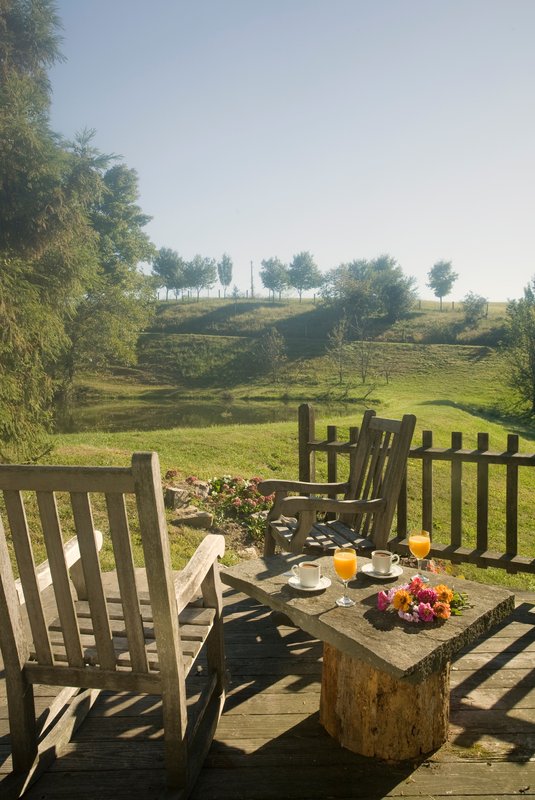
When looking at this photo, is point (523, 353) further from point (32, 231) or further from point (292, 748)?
point (292, 748)

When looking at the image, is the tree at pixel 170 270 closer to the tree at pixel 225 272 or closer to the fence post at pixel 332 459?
the tree at pixel 225 272

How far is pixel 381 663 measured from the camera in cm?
219

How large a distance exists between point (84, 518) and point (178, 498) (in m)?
7.12

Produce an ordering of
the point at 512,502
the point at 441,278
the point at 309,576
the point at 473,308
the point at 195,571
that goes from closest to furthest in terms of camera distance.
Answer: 1. the point at 195,571
2. the point at 309,576
3. the point at 512,502
4. the point at 473,308
5. the point at 441,278

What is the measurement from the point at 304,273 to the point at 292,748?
86390mm

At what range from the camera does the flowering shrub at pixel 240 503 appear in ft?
28.1

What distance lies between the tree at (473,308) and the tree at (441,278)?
23185mm

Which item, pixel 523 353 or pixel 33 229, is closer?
pixel 33 229

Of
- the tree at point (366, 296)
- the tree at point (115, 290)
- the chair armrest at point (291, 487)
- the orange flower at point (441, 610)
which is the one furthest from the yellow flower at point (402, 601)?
the tree at point (366, 296)

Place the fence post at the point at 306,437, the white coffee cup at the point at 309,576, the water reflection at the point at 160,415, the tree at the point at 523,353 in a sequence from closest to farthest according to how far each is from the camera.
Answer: the white coffee cup at the point at 309,576, the fence post at the point at 306,437, the water reflection at the point at 160,415, the tree at the point at 523,353

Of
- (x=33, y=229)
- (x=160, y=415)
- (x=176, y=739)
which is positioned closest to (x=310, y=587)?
(x=176, y=739)

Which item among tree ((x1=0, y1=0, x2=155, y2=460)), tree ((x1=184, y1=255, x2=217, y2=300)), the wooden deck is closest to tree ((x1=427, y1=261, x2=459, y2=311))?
tree ((x1=184, y1=255, x2=217, y2=300))

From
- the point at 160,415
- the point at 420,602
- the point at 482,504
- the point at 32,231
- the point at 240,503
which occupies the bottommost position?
the point at 160,415

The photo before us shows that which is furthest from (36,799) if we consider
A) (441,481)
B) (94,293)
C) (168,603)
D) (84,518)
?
(94,293)
